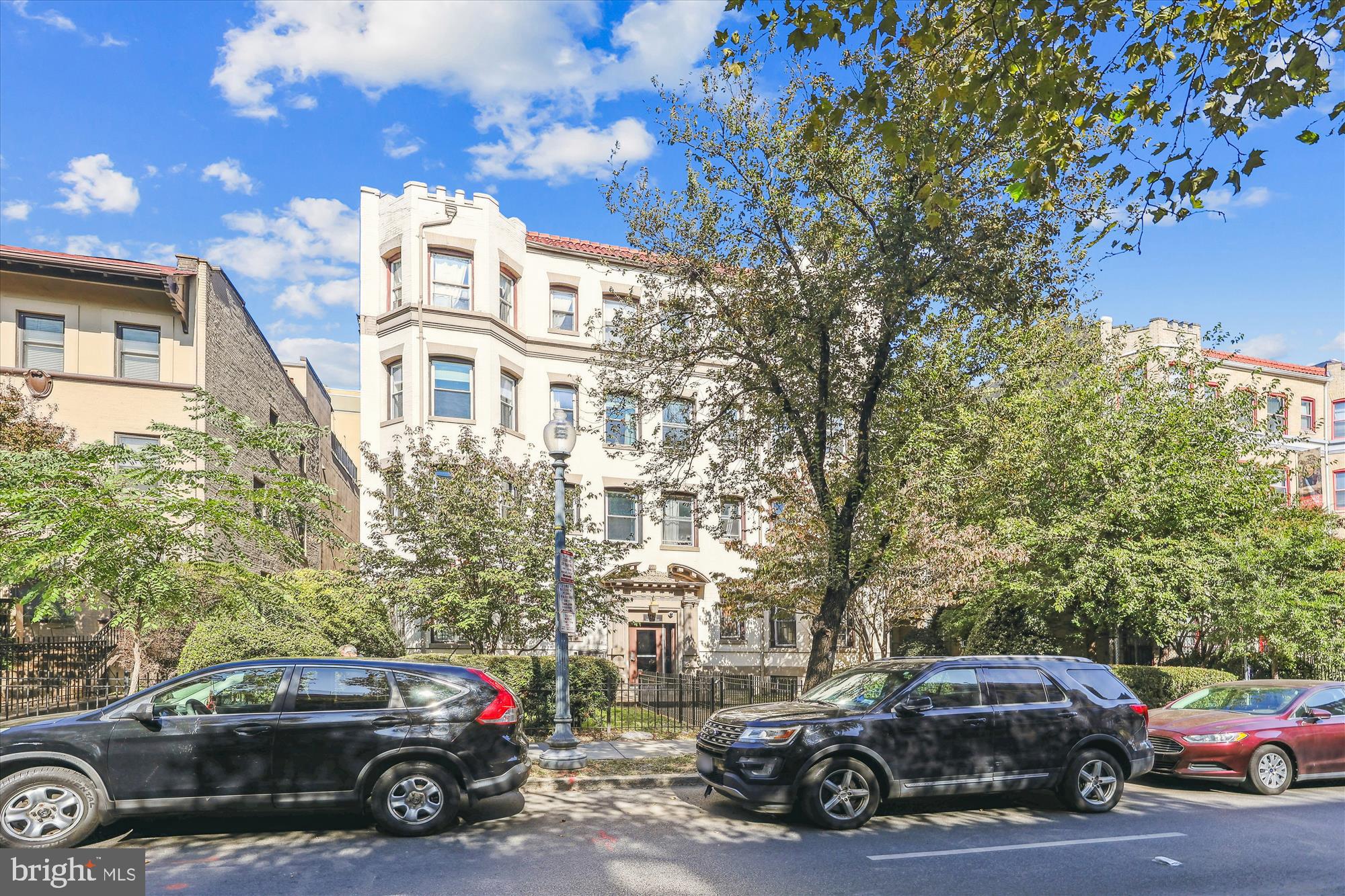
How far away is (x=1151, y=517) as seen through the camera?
17.0m

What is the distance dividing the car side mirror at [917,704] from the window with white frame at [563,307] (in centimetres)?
1807

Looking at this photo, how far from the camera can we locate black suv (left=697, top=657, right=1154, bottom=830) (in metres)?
8.67

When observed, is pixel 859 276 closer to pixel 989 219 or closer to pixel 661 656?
pixel 989 219

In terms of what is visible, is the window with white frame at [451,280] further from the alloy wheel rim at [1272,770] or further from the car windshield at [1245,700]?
the alloy wheel rim at [1272,770]

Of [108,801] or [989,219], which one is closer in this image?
[108,801]

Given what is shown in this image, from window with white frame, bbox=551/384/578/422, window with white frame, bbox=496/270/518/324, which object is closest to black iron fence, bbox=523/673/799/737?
window with white frame, bbox=551/384/578/422

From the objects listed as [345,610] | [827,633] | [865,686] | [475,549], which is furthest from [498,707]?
[475,549]

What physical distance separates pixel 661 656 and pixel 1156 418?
548 inches

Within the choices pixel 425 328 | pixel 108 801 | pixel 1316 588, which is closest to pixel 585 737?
pixel 108 801

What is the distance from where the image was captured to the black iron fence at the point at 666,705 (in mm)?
14414

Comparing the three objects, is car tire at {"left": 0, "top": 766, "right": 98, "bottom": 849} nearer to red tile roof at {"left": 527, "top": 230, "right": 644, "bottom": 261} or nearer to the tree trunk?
the tree trunk

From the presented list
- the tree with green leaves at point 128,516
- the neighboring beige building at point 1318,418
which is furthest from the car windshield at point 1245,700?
the neighboring beige building at point 1318,418

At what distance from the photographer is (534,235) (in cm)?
2538

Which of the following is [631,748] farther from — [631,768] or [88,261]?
[88,261]
